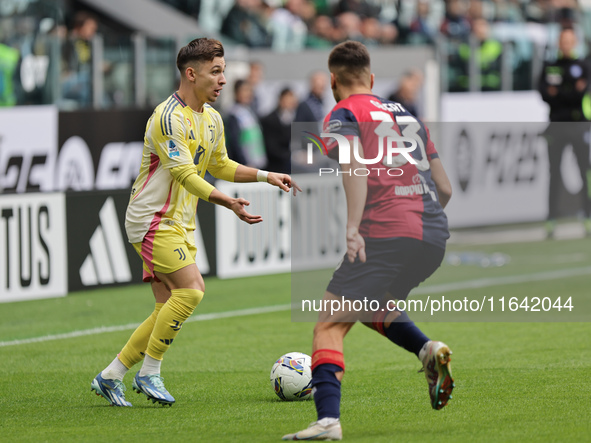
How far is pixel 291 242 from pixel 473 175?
4.35 meters

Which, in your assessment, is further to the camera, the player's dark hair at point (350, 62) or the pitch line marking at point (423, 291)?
the pitch line marking at point (423, 291)

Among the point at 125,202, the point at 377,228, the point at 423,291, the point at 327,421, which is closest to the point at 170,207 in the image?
the point at 377,228

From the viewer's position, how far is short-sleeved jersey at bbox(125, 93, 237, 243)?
6266 millimetres

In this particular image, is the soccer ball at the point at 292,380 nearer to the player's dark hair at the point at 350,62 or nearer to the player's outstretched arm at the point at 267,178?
the player's outstretched arm at the point at 267,178

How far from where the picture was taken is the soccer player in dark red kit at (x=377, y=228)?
533cm

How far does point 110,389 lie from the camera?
259 inches

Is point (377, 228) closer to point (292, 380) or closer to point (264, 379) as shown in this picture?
point (292, 380)

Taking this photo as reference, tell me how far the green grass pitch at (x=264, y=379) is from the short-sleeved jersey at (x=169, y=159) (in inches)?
43.7

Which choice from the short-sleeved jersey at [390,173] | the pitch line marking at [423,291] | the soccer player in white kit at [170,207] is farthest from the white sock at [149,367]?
the pitch line marking at [423,291]

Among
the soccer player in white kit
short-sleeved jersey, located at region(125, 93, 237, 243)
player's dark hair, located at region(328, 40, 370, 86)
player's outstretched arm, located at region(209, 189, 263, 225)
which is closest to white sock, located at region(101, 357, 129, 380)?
the soccer player in white kit

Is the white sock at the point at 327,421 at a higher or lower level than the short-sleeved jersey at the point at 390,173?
lower

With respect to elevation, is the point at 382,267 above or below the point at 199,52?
below

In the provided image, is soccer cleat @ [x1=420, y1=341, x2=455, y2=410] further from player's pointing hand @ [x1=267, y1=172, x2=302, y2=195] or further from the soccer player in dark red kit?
player's pointing hand @ [x1=267, y1=172, x2=302, y2=195]

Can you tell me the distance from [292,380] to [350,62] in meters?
2.08
